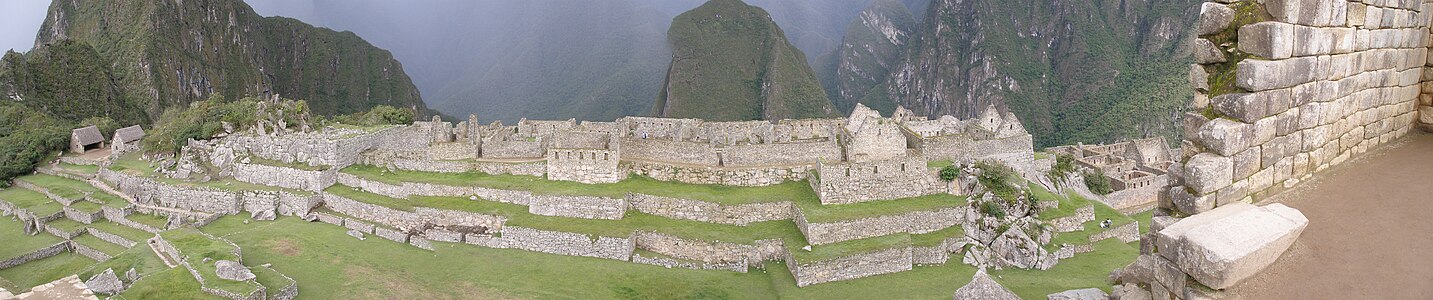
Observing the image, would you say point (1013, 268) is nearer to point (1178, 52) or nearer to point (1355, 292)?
point (1355, 292)

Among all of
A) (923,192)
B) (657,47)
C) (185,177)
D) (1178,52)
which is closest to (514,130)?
(185,177)

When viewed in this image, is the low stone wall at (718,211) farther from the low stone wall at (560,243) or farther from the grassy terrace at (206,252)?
the grassy terrace at (206,252)

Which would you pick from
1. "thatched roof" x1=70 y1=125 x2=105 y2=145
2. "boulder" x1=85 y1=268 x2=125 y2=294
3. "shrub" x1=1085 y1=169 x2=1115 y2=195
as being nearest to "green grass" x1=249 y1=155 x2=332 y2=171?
"boulder" x1=85 y1=268 x2=125 y2=294

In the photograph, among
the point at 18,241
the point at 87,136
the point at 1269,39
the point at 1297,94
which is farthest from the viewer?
the point at 87,136

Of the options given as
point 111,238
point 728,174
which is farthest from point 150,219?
point 728,174

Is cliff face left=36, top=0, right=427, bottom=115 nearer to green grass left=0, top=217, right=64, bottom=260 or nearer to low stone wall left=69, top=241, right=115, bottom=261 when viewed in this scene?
green grass left=0, top=217, right=64, bottom=260

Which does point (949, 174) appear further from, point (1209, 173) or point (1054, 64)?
point (1054, 64)

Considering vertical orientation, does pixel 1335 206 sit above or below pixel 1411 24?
below
